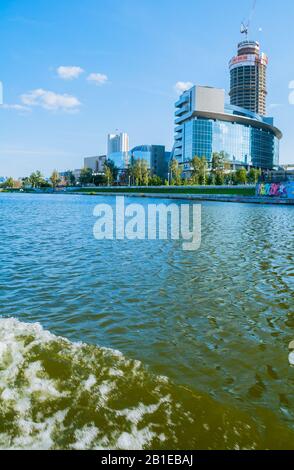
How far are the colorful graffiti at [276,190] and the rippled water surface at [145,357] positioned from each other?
67.9 m

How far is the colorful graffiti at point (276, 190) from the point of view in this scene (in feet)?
257

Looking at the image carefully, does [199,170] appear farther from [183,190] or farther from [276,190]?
[276,190]

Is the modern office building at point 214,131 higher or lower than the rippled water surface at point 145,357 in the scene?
higher

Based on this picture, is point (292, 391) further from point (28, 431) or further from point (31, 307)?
point (31, 307)

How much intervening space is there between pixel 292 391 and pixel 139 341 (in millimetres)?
3238

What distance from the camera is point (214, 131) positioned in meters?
167

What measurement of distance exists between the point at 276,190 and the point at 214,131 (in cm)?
9171

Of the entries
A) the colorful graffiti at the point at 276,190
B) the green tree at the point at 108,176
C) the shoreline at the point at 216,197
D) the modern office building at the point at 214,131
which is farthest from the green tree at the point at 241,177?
the green tree at the point at 108,176

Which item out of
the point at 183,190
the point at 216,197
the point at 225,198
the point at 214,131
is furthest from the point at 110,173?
the point at 225,198

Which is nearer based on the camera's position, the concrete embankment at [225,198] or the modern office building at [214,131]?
the concrete embankment at [225,198]

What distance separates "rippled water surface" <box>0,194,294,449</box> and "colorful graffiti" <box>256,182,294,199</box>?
67856 mm

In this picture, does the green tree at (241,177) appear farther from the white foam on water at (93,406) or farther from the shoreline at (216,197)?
the white foam on water at (93,406)

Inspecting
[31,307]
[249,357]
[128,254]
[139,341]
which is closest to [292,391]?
[249,357]

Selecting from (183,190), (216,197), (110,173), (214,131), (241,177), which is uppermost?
(214,131)
